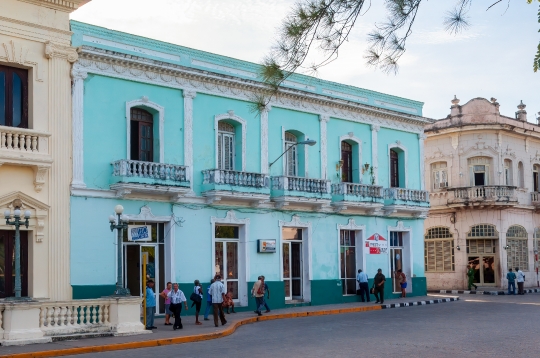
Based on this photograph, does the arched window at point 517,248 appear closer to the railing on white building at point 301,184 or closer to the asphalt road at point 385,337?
the asphalt road at point 385,337

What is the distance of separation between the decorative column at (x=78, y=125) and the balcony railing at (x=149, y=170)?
1.09 meters

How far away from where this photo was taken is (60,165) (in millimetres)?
21219

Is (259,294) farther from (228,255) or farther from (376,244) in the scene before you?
(376,244)

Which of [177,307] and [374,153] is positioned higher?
[374,153]

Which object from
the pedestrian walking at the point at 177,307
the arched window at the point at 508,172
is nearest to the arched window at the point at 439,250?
the arched window at the point at 508,172

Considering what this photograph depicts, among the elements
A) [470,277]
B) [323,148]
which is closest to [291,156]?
[323,148]

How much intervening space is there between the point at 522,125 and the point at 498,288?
9.79 metres

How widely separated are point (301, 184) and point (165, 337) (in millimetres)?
10767

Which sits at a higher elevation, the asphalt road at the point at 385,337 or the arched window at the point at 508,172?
the arched window at the point at 508,172

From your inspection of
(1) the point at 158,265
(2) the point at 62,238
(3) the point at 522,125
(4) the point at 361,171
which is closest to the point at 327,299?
(4) the point at 361,171

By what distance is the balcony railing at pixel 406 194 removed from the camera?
31.0 m

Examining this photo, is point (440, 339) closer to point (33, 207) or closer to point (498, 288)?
point (33, 207)

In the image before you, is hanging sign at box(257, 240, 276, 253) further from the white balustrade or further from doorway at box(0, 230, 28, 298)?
doorway at box(0, 230, 28, 298)

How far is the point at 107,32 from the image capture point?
22.6 m
